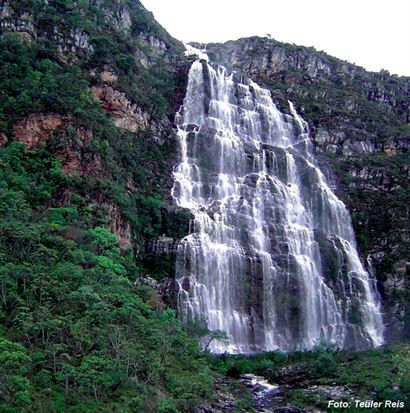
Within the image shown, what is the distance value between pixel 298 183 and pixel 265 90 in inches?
511

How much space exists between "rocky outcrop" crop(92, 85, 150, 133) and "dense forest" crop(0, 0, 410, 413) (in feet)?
0.37

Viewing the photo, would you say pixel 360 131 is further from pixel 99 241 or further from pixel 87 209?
pixel 99 241

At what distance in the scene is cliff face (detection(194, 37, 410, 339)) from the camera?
42.0m

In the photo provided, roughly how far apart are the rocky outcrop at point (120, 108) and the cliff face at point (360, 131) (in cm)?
1634

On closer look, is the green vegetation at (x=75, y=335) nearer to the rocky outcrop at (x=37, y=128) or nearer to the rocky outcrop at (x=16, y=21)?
the rocky outcrop at (x=37, y=128)

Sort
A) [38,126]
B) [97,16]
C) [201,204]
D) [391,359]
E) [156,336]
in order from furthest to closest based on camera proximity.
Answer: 1. [97,16]
2. [201,204]
3. [38,126]
4. [391,359]
5. [156,336]

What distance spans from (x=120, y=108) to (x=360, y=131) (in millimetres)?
24310

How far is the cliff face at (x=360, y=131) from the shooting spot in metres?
Answer: 42.0

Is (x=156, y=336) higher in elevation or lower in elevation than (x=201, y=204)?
lower

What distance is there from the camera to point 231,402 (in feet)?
71.1

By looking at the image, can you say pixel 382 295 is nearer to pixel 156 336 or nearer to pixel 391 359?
pixel 391 359

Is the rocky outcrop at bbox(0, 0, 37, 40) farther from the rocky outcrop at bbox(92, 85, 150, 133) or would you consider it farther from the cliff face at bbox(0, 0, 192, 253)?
the rocky outcrop at bbox(92, 85, 150, 133)

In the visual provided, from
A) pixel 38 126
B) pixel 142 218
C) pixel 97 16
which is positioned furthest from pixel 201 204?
pixel 97 16

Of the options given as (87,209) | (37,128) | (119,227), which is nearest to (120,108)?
(37,128)
